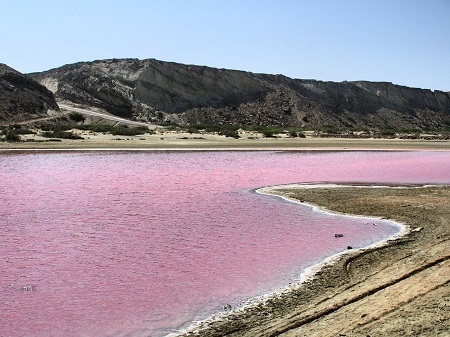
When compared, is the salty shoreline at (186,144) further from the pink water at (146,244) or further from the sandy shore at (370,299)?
the sandy shore at (370,299)

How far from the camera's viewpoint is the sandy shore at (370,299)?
664 cm

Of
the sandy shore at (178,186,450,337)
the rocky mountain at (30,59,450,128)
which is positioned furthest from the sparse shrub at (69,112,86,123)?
the sandy shore at (178,186,450,337)

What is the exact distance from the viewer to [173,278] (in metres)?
9.72

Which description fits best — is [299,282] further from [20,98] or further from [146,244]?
[20,98]

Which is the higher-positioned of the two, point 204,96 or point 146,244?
point 204,96

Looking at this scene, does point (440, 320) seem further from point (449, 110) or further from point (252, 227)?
point (449, 110)

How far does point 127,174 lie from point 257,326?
1937cm

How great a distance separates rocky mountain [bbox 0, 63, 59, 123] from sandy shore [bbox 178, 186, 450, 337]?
54.6 meters

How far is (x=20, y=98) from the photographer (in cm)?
6531

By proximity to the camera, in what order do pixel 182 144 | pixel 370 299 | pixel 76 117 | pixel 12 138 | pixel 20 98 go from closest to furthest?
1. pixel 370 299
2. pixel 12 138
3. pixel 182 144
4. pixel 20 98
5. pixel 76 117

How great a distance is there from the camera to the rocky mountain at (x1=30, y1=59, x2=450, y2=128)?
85.2m

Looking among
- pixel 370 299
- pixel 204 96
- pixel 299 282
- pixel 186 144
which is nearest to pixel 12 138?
pixel 186 144

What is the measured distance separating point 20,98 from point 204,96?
1405 inches

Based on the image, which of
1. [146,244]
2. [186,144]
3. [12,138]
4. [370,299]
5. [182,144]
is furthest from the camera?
[186,144]
